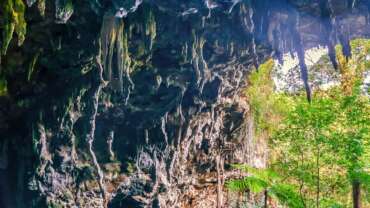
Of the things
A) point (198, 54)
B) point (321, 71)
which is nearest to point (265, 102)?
point (321, 71)

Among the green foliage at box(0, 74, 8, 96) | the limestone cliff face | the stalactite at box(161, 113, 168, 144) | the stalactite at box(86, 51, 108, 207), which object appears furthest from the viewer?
the stalactite at box(161, 113, 168, 144)

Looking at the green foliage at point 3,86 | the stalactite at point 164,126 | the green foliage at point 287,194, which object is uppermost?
the green foliage at point 3,86

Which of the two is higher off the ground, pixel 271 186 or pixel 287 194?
pixel 271 186

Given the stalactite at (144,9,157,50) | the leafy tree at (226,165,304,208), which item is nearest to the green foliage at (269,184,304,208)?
the leafy tree at (226,165,304,208)

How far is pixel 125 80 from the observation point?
7.64 metres

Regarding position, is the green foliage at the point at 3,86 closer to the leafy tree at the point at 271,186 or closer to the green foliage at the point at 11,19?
the green foliage at the point at 11,19

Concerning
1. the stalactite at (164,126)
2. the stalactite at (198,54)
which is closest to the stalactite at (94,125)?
the stalactite at (198,54)

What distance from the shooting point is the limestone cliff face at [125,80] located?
237 inches

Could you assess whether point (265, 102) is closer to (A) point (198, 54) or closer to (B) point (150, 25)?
(A) point (198, 54)

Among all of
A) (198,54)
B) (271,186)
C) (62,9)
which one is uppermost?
(62,9)

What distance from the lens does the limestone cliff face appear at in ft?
19.8

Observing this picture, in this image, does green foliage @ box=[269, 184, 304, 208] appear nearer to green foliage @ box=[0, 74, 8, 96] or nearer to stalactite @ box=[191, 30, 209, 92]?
stalactite @ box=[191, 30, 209, 92]

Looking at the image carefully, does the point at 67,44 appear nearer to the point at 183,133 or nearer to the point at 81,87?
the point at 81,87

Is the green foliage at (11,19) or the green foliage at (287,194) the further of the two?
the green foliage at (287,194)
